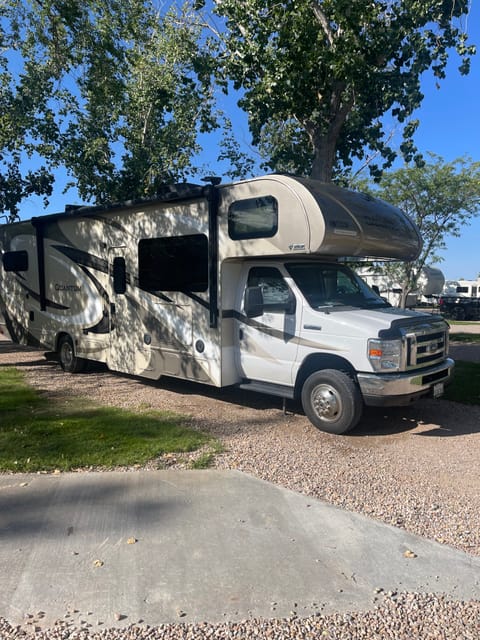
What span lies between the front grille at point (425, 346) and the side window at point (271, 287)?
159cm

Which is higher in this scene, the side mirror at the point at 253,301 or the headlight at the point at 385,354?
the side mirror at the point at 253,301

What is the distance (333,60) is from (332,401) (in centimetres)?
565

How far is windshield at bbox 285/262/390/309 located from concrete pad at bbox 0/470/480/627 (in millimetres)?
2819

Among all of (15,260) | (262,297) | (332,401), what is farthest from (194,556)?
(15,260)

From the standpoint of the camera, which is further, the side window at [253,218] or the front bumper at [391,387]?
the side window at [253,218]

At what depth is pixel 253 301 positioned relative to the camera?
6.55 metres

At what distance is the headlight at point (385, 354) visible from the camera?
5777mm

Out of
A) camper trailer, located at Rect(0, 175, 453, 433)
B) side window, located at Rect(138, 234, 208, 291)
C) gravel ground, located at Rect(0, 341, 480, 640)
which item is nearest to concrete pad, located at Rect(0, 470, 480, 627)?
gravel ground, located at Rect(0, 341, 480, 640)

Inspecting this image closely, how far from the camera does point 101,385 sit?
8.76 metres

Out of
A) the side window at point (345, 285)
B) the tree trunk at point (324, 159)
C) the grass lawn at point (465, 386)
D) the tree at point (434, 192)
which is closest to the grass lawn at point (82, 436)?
the side window at point (345, 285)

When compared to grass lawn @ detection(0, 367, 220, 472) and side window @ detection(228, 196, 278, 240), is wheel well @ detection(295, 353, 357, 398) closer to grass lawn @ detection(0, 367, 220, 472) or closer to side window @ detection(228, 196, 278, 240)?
grass lawn @ detection(0, 367, 220, 472)

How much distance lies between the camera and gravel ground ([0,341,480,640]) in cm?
274

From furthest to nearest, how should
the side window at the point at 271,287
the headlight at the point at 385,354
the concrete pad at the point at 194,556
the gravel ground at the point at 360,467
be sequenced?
1. the side window at the point at 271,287
2. the headlight at the point at 385,354
3. the concrete pad at the point at 194,556
4. the gravel ground at the point at 360,467

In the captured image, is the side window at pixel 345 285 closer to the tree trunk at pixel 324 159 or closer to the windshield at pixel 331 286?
the windshield at pixel 331 286
